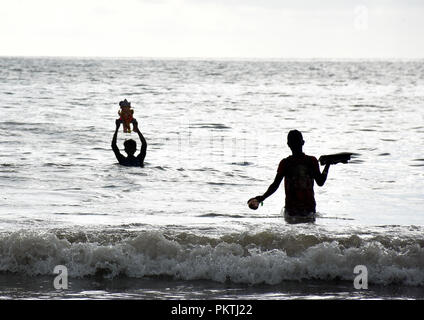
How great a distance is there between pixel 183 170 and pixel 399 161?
5655 mm

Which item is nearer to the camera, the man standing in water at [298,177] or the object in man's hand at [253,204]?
the object in man's hand at [253,204]

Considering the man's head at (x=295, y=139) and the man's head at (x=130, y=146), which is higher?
the man's head at (x=295, y=139)

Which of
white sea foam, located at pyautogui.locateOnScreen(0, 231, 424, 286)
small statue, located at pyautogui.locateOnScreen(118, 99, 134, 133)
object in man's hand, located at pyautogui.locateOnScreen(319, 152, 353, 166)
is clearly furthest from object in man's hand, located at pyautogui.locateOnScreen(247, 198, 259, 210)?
small statue, located at pyautogui.locateOnScreen(118, 99, 134, 133)

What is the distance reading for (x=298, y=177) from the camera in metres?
10.5

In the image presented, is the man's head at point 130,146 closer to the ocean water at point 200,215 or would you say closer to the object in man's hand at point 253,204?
the ocean water at point 200,215

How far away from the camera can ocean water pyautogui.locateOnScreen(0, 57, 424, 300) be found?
29.6 feet

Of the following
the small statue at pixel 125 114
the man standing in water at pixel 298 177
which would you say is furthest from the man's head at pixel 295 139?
the small statue at pixel 125 114

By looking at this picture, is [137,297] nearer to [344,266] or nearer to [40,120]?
[344,266]

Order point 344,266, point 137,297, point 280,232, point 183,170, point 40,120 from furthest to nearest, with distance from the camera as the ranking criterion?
1. point 40,120
2. point 183,170
3. point 280,232
4. point 344,266
5. point 137,297

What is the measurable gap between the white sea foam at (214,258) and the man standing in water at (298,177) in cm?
98

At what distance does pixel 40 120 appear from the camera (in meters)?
→ 29.1

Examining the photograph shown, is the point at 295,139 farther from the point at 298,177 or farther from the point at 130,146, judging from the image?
the point at 130,146

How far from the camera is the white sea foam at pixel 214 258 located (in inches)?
360
